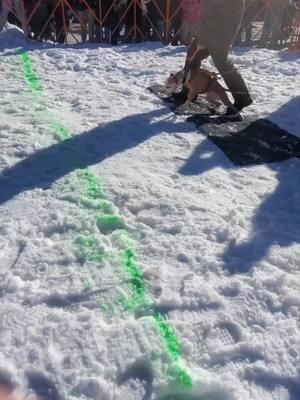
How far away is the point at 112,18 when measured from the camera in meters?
8.88

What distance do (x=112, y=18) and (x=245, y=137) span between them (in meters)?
5.17

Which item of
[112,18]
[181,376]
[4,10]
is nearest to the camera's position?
[181,376]

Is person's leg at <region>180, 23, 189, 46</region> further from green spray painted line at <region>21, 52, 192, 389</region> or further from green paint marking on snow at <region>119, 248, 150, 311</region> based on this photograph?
green paint marking on snow at <region>119, 248, 150, 311</region>

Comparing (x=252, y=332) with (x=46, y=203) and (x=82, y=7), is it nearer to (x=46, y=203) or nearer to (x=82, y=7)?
(x=46, y=203)

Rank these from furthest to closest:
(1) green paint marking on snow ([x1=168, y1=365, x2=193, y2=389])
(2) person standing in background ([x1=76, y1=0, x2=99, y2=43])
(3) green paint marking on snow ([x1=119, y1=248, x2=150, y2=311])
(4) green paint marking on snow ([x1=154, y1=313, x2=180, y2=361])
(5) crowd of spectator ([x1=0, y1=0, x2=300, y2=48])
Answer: (2) person standing in background ([x1=76, y1=0, x2=99, y2=43])
(5) crowd of spectator ([x1=0, y1=0, x2=300, y2=48])
(3) green paint marking on snow ([x1=119, y1=248, x2=150, y2=311])
(4) green paint marking on snow ([x1=154, y1=313, x2=180, y2=361])
(1) green paint marking on snow ([x1=168, y1=365, x2=193, y2=389])

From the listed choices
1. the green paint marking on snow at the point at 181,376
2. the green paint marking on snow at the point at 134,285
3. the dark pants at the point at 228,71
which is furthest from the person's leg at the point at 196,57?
the green paint marking on snow at the point at 181,376

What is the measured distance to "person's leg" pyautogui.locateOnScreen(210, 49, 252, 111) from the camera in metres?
5.24

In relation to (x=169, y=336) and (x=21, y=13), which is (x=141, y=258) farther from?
(x=21, y=13)

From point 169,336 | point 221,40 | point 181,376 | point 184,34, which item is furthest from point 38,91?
point 184,34

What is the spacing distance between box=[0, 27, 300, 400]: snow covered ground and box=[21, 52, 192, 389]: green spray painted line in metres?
0.02

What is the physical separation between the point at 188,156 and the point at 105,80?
8.18ft

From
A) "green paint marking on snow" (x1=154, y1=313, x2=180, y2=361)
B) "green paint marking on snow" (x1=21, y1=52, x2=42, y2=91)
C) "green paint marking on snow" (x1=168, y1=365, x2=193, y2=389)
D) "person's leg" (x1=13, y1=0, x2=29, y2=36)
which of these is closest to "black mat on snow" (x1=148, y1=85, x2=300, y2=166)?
"green paint marking on snow" (x1=21, y1=52, x2=42, y2=91)

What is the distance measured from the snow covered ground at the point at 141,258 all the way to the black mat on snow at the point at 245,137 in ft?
0.54

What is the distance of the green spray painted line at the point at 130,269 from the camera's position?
2113mm
